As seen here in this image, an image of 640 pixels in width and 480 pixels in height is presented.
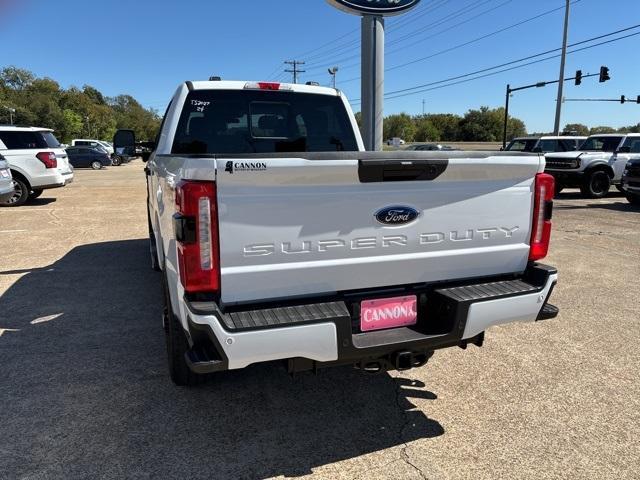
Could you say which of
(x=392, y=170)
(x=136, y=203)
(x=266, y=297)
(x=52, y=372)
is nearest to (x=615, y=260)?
(x=392, y=170)

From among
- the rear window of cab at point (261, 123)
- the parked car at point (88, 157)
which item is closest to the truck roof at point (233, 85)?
the rear window of cab at point (261, 123)

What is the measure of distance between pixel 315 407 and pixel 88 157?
34.1m

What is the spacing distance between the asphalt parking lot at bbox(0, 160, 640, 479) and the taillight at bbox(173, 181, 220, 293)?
105cm

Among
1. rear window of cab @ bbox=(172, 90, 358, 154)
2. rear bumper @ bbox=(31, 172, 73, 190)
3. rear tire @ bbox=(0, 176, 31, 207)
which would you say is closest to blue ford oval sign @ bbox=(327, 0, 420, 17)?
rear window of cab @ bbox=(172, 90, 358, 154)

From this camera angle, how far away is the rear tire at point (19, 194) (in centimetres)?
1298

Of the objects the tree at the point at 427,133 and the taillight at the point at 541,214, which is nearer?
the taillight at the point at 541,214

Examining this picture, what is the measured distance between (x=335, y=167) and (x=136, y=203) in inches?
492

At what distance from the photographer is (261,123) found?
4711mm

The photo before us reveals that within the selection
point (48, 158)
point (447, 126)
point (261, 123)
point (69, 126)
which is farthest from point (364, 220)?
point (447, 126)

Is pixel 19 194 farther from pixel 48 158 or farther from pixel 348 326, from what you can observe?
pixel 348 326

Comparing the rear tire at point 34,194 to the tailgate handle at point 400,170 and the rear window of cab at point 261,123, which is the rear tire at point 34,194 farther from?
the tailgate handle at point 400,170

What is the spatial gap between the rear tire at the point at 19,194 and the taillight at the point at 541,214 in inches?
535

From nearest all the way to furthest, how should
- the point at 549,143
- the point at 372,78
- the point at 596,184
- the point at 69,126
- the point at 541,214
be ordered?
the point at 541,214
the point at 372,78
the point at 596,184
the point at 549,143
the point at 69,126

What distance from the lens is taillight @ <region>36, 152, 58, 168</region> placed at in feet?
42.6
